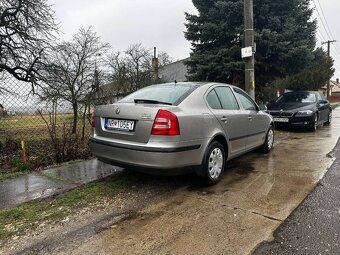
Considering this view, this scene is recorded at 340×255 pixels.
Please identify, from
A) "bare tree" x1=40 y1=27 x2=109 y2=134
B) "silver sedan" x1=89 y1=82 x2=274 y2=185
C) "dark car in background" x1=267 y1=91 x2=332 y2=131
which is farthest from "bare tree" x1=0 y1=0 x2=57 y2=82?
"dark car in background" x1=267 y1=91 x2=332 y2=131

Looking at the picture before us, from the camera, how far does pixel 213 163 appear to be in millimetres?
4445

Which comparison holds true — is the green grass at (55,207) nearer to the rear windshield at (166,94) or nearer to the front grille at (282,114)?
the rear windshield at (166,94)

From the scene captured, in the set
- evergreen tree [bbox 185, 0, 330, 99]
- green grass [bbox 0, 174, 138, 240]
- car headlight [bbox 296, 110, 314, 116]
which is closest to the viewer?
green grass [bbox 0, 174, 138, 240]

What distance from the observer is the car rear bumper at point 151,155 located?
3691 millimetres

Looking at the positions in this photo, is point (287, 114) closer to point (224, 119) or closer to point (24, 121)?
point (224, 119)

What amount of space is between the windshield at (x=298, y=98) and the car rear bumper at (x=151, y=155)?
8.47 meters

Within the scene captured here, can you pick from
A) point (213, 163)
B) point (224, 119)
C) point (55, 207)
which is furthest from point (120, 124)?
point (224, 119)

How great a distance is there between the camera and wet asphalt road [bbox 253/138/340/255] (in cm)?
269

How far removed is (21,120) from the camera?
21.5 feet

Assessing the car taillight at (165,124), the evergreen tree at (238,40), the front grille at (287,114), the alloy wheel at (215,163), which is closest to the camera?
the car taillight at (165,124)

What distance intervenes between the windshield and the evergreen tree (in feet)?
6.20

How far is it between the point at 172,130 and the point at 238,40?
923 centimetres

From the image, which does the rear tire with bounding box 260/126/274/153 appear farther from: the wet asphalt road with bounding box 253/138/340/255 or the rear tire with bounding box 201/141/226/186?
the wet asphalt road with bounding box 253/138/340/255

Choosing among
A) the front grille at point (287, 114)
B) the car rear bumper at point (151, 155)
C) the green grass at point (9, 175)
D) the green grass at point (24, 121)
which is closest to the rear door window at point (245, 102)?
the car rear bumper at point (151, 155)
